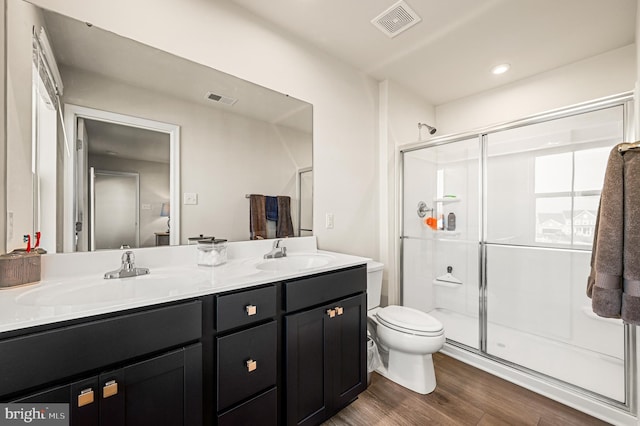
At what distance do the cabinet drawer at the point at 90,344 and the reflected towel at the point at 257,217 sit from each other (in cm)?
84

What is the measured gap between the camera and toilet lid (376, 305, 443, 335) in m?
1.79

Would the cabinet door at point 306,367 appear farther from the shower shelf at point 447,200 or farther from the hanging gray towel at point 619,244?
the shower shelf at point 447,200

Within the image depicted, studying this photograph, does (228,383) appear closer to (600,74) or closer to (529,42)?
(529,42)

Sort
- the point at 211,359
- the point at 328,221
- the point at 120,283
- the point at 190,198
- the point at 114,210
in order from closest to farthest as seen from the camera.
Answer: the point at 211,359
the point at 120,283
the point at 114,210
the point at 190,198
the point at 328,221

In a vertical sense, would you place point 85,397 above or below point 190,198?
below

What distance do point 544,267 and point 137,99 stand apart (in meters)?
3.38

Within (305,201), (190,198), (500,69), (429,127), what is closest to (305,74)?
(305,201)

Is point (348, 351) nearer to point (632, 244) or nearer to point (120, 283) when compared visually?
point (120, 283)

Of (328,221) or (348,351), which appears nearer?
(348,351)

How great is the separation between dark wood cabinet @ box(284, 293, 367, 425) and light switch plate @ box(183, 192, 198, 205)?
85cm

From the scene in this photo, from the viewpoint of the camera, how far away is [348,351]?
5.18 feet

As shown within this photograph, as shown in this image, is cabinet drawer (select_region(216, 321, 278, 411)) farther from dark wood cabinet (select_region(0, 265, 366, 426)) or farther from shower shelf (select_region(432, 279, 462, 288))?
shower shelf (select_region(432, 279, 462, 288))

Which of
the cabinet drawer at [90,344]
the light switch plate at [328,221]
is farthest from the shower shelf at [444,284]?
the cabinet drawer at [90,344]

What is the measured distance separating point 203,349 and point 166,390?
0.52ft
